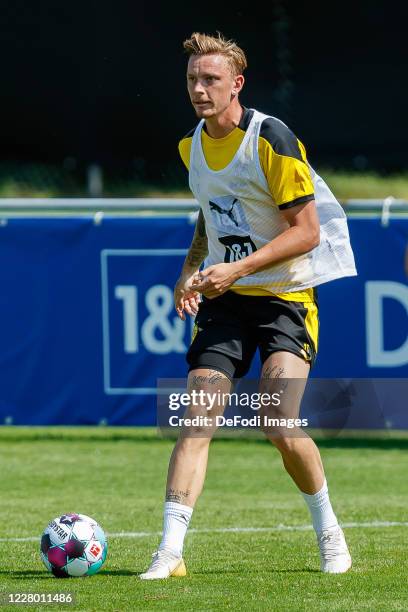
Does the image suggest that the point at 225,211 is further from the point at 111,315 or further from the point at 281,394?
the point at 111,315

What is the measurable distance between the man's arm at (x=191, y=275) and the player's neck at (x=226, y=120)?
0.50 m

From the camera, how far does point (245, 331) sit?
5.96 metres

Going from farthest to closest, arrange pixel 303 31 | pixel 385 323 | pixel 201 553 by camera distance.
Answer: pixel 303 31
pixel 385 323
pixel 201 553

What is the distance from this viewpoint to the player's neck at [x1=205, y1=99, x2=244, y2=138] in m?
5.87

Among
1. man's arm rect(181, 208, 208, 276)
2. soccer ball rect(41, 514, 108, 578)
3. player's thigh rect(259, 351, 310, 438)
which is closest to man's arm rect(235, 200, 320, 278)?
player's thigh rect(259, 351, 310, 438)

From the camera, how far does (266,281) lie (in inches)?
234

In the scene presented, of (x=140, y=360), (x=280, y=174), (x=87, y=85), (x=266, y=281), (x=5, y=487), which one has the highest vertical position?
(x=87, y=85)

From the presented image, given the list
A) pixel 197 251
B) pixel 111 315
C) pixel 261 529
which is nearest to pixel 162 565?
pixel 197 251

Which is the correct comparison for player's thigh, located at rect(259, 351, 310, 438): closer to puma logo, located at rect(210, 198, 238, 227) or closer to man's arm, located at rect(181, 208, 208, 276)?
puma logo, located at rect(210, 198, 238, 227)

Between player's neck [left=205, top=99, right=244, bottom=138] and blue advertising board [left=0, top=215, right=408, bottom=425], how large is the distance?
425 centimetres

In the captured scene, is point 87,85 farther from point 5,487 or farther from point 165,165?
point 5,487

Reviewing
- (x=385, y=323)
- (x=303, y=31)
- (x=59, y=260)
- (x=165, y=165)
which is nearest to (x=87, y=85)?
(x=165, y=165)

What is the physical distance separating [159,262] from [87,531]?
452cm

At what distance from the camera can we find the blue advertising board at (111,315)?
1003cm
